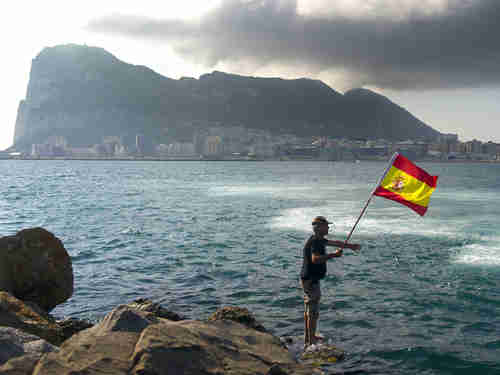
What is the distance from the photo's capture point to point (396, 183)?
8578mm

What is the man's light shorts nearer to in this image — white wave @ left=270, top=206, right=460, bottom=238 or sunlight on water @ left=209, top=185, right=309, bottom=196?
white wave @ left=270, top=206, right=460, bottom=238

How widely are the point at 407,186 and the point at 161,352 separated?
5.67m

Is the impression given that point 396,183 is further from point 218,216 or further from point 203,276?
point 218,216

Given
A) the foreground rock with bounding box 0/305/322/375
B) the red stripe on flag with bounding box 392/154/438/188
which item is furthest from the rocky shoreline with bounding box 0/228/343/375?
the red stripe on flag with bounding box 392/154/438/188

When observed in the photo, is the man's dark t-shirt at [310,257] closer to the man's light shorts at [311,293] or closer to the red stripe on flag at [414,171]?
the man's light shorts at [311,293]

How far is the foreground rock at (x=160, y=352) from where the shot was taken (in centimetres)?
479

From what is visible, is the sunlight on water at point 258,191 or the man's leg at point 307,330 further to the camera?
the sunlight on water at point 258,191

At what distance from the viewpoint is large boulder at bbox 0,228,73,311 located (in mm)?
9203

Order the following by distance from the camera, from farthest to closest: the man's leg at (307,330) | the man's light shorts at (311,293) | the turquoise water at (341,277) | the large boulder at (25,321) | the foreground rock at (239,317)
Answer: the turquoise water at (341,277) < the man's leg at (307,330) < the foreground rock at (239,317) < the man's light shorts at (311,293) < the large boulder at (25,321)

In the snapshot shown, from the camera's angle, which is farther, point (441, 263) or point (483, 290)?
point (441, 263)

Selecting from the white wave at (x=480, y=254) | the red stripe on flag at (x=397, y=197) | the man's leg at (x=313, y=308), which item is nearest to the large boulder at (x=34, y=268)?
the man's leg at (x=313, y=308)

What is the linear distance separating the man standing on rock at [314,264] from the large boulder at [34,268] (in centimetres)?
535

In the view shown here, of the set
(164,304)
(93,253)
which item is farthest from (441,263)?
A: (93,253)

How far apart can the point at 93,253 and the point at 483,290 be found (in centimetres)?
1420
